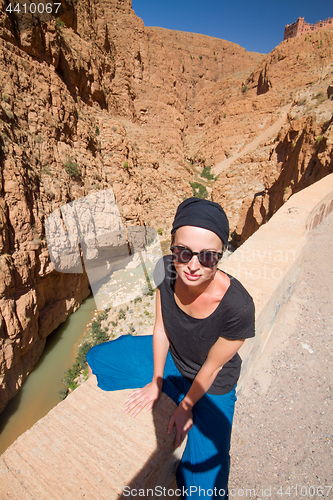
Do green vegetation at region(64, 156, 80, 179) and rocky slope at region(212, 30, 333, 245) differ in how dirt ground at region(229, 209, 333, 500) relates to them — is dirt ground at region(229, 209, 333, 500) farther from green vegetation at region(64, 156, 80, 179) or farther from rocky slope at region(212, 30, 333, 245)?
green vegetation at region(64, 156, 80, 179)

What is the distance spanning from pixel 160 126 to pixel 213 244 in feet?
64.8

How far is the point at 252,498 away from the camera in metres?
1.67

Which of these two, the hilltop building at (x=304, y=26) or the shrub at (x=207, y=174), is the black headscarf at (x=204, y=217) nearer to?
the shrub at (x=207, y=174)

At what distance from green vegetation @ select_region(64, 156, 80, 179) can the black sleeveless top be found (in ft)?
24.5

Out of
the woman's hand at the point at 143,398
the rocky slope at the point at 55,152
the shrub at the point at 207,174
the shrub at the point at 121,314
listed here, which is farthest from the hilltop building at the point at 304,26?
the woman's hand at the point at 143,398

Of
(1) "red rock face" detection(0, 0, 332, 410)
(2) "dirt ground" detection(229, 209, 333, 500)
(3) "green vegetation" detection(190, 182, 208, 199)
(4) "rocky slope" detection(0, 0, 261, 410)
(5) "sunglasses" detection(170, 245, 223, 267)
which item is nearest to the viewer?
(5) "sunglasses" detection(170, 245, 223, 267)

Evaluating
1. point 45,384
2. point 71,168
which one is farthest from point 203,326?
point 71,168

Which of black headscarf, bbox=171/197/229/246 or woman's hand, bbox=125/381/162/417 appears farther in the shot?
woman's hand, bbox=125/381/162/417

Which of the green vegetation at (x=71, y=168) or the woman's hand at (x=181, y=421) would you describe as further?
the green vegetation at (x=71, y=168)

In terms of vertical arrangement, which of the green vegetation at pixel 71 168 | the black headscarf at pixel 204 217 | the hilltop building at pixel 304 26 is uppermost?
the hilltop building at pixel 304 26

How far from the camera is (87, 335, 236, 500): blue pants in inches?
50.4

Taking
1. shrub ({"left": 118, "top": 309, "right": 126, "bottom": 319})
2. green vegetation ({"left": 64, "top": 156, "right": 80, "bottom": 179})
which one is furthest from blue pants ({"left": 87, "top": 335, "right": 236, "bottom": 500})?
green vegetation ({"left": 64, "top": 156, "right": 80, "bottom": 179})

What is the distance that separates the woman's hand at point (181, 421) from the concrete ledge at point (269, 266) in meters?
0.70

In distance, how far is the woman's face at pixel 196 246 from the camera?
1190 millimetres
